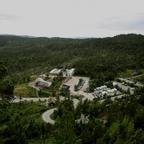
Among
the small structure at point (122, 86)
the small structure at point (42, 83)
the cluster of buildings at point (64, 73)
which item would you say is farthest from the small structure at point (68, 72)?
the small structure at point (122, 86)

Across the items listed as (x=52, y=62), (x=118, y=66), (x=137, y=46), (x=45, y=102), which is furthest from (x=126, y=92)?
(x=52, y=62)

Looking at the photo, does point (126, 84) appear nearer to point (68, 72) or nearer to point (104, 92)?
point (104, 92)

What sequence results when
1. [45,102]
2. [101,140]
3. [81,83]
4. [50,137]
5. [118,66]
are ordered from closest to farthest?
[101,140], [50,137], [45,102], [81,83], [118,66]

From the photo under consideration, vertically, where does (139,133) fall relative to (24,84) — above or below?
above

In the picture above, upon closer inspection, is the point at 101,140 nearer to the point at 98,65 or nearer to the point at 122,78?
the point at 122,78

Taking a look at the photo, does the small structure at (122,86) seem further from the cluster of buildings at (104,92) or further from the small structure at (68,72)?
the small structure at (68,72)

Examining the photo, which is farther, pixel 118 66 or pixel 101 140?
pixel 118 66

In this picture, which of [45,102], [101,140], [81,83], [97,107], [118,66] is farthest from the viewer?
[118,66]

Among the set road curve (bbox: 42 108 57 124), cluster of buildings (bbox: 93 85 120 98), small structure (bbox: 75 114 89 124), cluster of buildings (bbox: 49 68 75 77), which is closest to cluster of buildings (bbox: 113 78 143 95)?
cluster of buildings (bbox: 93 85 120 98)
